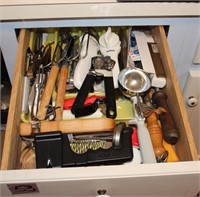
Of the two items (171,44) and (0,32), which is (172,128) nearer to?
(171,44)

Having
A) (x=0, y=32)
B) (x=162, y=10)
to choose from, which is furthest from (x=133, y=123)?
(x=0, y=32)

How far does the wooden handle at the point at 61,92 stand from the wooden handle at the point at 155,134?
18cm

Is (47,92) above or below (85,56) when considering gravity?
below

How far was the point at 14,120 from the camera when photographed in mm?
594

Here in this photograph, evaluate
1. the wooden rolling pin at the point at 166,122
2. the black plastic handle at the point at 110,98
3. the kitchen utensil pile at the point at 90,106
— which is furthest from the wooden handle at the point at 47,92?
the wooden rolling pin at the point at 166,122

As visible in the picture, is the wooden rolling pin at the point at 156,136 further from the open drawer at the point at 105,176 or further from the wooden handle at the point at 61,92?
the wooden handle at the point at 61,92

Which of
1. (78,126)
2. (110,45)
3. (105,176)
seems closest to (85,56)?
(110,45)

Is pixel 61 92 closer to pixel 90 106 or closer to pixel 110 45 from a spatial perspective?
pixel 90 106

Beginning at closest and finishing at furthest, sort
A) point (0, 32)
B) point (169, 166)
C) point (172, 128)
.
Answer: point (169, 166) < point (172, 128) < point (0, 32)

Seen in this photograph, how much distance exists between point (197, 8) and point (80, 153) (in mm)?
409

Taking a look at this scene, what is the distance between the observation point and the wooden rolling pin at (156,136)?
0.59 metres

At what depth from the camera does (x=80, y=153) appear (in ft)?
1.85

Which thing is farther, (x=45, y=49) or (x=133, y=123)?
(x=45, y=49)

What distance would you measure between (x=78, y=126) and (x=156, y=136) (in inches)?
6.0
